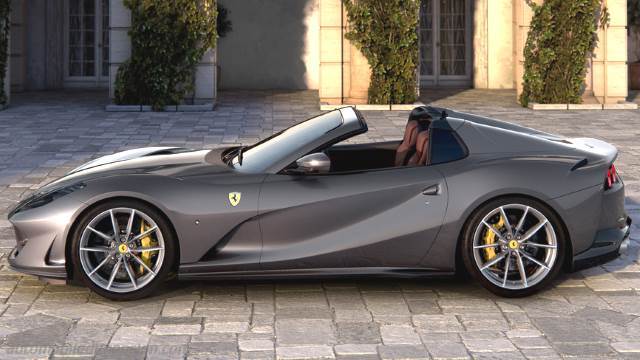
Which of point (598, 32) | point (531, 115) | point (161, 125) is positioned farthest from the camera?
point (598, 32)

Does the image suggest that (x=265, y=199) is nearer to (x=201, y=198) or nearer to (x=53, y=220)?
(x=201, y=198)

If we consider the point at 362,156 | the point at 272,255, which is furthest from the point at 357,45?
the point at 272,255

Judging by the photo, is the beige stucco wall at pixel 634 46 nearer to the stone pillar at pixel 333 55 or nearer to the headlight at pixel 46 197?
the stone pillar at pixel 333 55

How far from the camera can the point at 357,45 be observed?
1873 cm

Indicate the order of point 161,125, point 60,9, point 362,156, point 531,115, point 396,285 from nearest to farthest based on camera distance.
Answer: point 396,285 < point 362,156 < point 161,125 < point 531,115 < point 60,9

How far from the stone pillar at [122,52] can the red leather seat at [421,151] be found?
493 inches

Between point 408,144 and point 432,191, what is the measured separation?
73 cm

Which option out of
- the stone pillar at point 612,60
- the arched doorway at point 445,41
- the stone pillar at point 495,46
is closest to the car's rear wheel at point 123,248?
the stone pillar at point 612,60

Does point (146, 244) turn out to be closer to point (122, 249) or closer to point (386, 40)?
point (122, 249)

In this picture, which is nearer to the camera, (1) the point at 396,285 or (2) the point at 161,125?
(1) the point at 396,285

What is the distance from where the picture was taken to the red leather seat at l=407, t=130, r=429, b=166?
6.74 meters

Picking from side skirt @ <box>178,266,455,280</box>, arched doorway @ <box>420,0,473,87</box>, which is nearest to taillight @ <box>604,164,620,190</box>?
side skirt @ <box>178,266,455,280</box>

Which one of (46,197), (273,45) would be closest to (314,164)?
(46,197)

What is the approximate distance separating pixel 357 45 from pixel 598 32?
4378 millimetres
